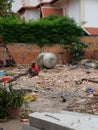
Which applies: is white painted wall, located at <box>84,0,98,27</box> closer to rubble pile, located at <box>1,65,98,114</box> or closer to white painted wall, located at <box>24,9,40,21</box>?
white painted wall, located at <box>24,9,40,21</box>

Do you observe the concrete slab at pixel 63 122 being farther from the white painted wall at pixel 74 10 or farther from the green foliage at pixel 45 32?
the white painted wall at pixel 74 10

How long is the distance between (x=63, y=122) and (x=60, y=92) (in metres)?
7.83

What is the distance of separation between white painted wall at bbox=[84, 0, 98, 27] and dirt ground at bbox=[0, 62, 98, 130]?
924cm

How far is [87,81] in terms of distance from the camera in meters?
15.0

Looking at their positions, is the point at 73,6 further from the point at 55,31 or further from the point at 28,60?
the point at 28,60

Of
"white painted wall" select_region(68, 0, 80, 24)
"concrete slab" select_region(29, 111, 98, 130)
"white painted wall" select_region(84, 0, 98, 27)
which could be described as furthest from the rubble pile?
"white painted wall" select_region(68, 0, 80, 24)

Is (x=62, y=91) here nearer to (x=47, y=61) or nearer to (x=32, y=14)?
(x=47, y=61)

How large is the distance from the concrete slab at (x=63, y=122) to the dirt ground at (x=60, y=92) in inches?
104

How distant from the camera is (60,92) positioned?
41.3 ft

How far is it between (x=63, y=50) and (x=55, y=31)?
4.33 feet

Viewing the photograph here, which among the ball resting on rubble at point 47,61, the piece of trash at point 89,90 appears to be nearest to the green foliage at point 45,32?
the ball resting on rubble at point 47,61

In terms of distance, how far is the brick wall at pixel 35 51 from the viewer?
75.6ft

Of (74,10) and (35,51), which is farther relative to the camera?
(74,10)

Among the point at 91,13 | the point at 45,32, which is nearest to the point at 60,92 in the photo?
the point at 45,32
